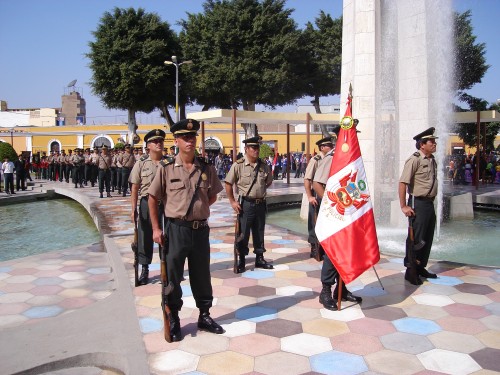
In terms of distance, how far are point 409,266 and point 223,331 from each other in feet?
8.59

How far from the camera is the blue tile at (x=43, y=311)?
15.9 ft

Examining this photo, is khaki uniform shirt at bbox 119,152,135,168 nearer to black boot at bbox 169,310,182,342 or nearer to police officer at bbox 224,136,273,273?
police officer at bbox 224,136,273,273

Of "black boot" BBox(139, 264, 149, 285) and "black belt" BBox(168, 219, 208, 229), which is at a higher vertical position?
"black belt" BBox(168, 219, 208, 229)

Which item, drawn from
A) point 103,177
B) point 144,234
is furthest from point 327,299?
point 103,177

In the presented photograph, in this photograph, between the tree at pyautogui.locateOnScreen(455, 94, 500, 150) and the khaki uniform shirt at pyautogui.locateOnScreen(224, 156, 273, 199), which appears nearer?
the khaki uniform shirt at pyautogui.locateOnScreen(224, 156, 273, 199)

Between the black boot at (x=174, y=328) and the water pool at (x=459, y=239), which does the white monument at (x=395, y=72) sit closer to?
the water pool at (x=459, y=239)

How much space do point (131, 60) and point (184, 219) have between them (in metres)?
29.6

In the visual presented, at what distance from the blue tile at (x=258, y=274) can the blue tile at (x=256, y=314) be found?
1159mm

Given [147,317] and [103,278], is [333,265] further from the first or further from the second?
[103,278]

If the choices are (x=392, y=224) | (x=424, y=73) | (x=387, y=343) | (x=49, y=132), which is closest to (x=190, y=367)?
(x=387, y=343)

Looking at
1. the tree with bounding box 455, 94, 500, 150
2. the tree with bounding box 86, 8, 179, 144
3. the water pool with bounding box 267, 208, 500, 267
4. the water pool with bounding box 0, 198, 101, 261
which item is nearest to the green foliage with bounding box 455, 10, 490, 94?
the tree with bounding box 455, 94, 500, 150

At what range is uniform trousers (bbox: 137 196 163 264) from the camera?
232 inches

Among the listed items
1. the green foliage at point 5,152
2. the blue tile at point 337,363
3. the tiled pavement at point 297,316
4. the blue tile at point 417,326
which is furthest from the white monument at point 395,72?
the green foliage at point 5,152

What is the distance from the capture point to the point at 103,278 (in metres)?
6.31
